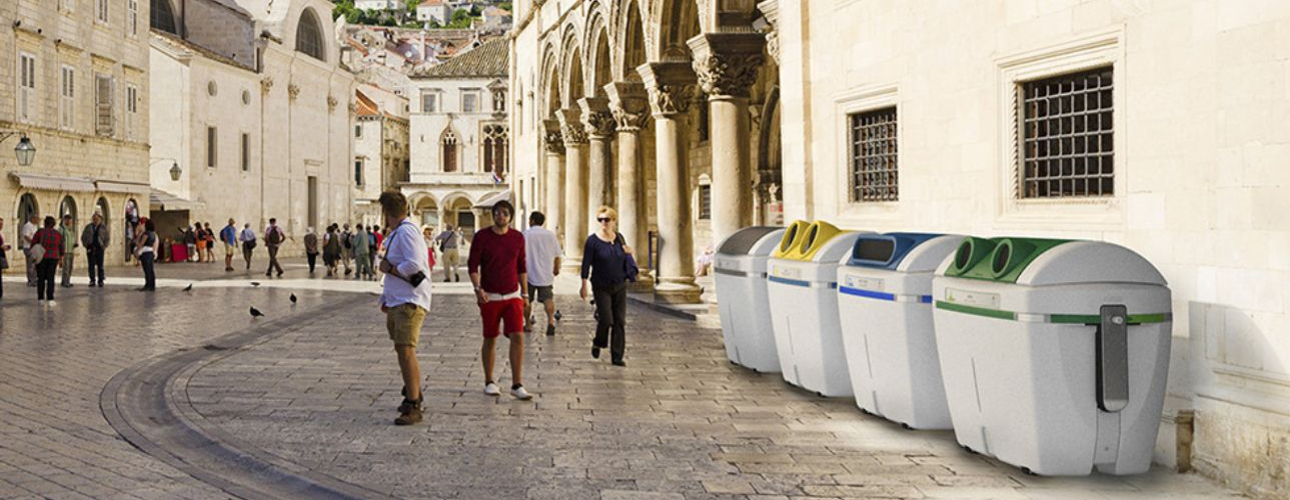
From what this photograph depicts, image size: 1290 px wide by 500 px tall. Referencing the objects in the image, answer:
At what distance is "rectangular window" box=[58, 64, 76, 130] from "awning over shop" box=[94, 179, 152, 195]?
1.96 meters

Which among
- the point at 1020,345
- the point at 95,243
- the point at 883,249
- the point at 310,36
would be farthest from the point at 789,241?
the point at 310,36

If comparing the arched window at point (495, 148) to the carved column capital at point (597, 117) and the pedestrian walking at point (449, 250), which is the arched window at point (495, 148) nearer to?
the pedestrian walking at point (449, 250)

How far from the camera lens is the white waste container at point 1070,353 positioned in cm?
661

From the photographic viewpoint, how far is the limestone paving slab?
670 cm

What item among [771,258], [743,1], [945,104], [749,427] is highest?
[743,1]

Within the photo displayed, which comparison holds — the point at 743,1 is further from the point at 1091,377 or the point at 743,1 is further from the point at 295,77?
the point at 295,77

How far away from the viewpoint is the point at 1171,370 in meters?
7.30

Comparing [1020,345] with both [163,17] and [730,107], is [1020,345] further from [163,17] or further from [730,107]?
[163,17]

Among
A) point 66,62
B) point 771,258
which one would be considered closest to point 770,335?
point 771,258

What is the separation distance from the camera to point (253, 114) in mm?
48031

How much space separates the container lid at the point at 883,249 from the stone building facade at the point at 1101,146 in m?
0.94

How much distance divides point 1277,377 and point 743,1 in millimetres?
11676

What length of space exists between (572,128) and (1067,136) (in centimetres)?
2034

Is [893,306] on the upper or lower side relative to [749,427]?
upper
